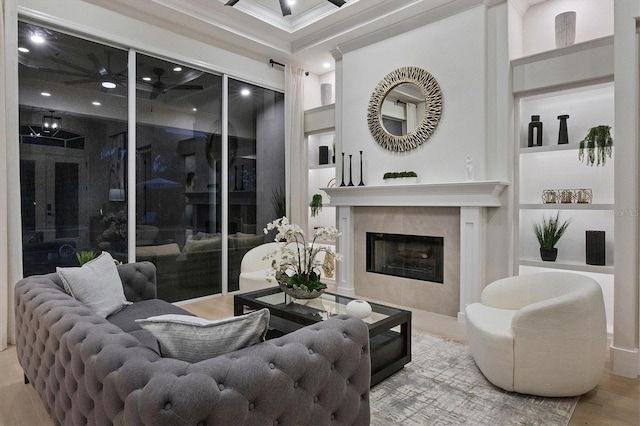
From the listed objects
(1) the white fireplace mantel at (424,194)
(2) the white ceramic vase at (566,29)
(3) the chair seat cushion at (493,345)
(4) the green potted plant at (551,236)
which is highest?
(2) the white ceramic vase at (566,29)

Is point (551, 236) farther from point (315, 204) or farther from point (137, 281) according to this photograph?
point (137, 281)

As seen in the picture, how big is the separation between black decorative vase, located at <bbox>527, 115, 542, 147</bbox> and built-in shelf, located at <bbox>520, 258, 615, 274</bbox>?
1.15m

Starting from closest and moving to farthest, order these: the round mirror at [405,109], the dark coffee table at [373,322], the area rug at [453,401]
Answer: the area rug at [453,401] < the dark coffee table at [373,322] < the round mirror at [405,109]

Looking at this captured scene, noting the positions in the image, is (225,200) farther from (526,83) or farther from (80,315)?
(526,83)

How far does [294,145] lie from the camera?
5699 millimetres

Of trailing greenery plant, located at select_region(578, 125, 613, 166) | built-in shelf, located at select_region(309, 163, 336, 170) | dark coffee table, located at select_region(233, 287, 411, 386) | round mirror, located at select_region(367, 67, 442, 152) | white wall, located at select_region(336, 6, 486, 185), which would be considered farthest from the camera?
built-in shelf, located at select_region(309, 163, 336, 170)

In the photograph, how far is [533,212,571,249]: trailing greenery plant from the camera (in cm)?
370

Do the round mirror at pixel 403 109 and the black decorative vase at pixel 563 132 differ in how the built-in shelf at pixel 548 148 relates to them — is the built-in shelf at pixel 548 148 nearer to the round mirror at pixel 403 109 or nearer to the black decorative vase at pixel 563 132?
the black decorative vase at pixel 563 132

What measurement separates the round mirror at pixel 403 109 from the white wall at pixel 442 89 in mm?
246

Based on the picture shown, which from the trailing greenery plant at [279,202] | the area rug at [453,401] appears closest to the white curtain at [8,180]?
the trailing greenery plant at [279,202]

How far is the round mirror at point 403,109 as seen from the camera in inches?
175

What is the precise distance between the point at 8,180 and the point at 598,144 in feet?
16.7

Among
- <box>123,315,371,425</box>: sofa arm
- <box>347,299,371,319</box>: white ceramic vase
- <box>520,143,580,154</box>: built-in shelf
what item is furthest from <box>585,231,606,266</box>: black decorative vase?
<box>123,315,371,425</box>: sofa arm

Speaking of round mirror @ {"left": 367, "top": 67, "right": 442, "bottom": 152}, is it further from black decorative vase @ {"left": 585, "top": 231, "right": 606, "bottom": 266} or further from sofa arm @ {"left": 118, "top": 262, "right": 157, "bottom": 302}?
sofa arm @ {"left": 118, "top": 262, "right": 157, "bottom": 302}
